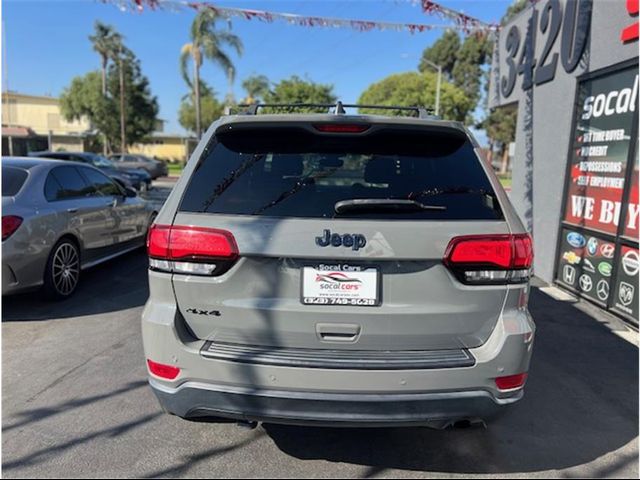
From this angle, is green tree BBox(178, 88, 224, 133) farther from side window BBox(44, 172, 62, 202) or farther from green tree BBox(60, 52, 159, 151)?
side window BBox(44, 172, 62, 202)

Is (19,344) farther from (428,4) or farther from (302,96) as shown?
(302,96)

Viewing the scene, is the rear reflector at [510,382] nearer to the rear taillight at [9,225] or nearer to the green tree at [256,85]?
the rear taillight at [9,225]

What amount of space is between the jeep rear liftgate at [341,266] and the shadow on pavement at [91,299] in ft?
10.9

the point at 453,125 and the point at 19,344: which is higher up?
the point at 453,125

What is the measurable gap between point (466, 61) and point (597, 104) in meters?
48.4

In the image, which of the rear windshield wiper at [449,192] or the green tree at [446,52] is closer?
the rear windshield wiper at [449,192]

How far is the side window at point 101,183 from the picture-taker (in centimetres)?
636

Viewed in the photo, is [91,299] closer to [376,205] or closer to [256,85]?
[376,205]

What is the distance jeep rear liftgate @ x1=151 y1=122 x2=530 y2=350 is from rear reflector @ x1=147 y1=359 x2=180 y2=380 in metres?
0.19

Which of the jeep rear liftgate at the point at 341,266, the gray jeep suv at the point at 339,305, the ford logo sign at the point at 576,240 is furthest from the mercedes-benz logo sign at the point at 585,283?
the jeep rear liftgate at the point at 341,266

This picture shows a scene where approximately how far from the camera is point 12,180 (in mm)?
5086

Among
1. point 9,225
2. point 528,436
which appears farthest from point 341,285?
point 9,225

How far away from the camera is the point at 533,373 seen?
393 centimetres

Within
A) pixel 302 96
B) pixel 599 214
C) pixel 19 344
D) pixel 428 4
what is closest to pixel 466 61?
pixel 302 96
